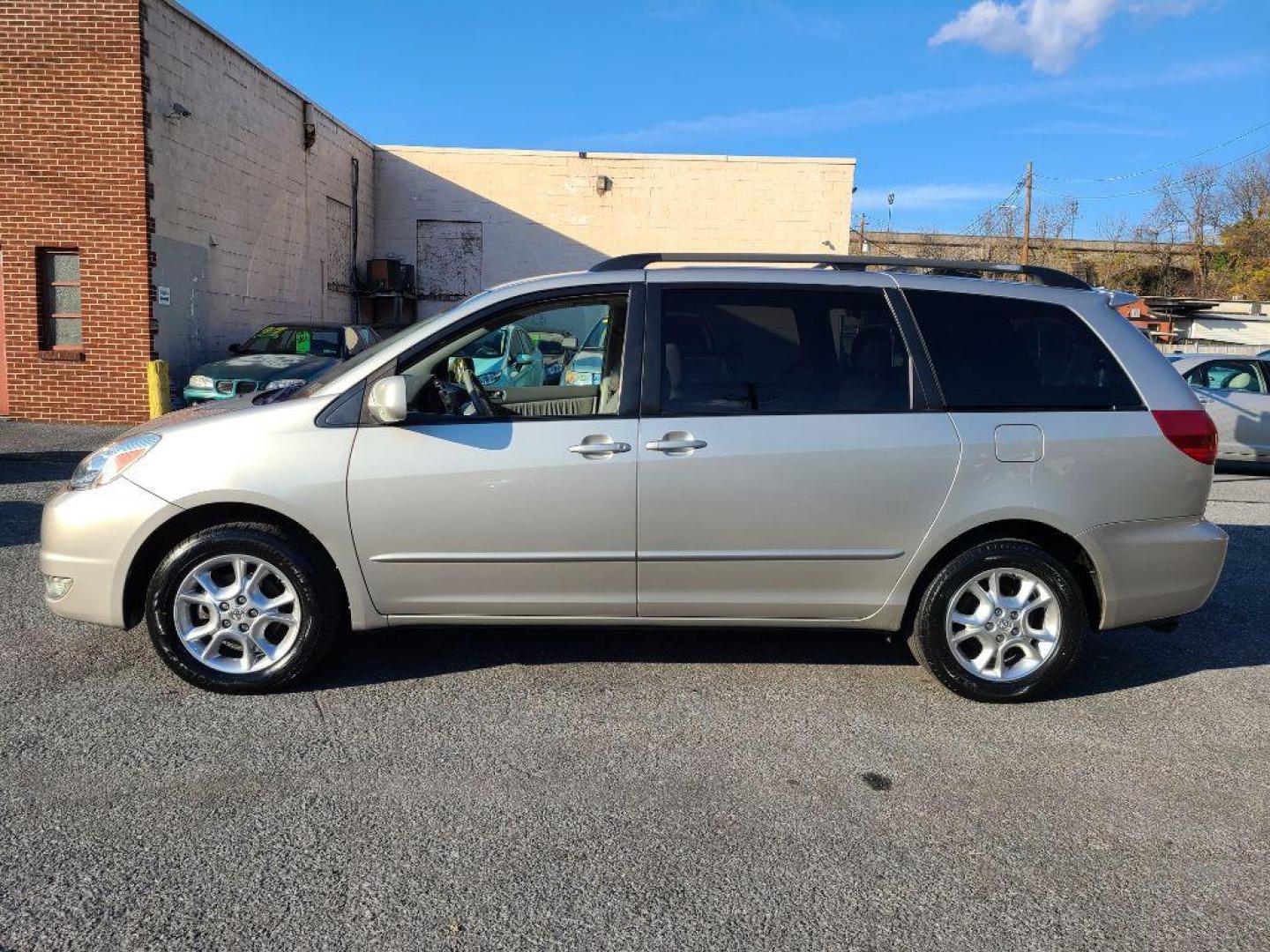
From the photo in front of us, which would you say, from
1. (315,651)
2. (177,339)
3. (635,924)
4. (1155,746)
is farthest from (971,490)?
(177,339)

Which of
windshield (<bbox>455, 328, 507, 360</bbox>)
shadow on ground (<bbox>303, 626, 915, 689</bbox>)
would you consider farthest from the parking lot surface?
windshield (<bbox>455, 328, 507, 360</bbox>)

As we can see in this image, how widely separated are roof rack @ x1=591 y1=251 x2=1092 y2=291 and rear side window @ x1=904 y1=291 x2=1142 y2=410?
220 mm

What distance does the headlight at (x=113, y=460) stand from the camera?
4.00 meters

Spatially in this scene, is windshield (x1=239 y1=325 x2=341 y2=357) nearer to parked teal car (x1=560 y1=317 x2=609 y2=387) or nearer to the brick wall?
the brick wall

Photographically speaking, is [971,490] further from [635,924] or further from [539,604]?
[635,924]

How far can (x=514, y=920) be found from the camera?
8.44 feet

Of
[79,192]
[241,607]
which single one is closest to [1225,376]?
[241,607]

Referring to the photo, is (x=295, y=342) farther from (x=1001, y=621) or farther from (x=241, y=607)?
(x=1001, y=621)

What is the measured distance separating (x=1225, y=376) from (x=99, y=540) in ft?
43.2

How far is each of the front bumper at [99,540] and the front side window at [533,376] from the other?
1181 millimetres

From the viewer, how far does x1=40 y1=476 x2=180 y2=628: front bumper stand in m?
3.93

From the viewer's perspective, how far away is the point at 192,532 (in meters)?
4.04

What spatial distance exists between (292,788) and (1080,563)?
3.34 m

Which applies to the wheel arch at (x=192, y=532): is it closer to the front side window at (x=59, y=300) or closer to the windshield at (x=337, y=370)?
the windshield at (x=337, y=370)
